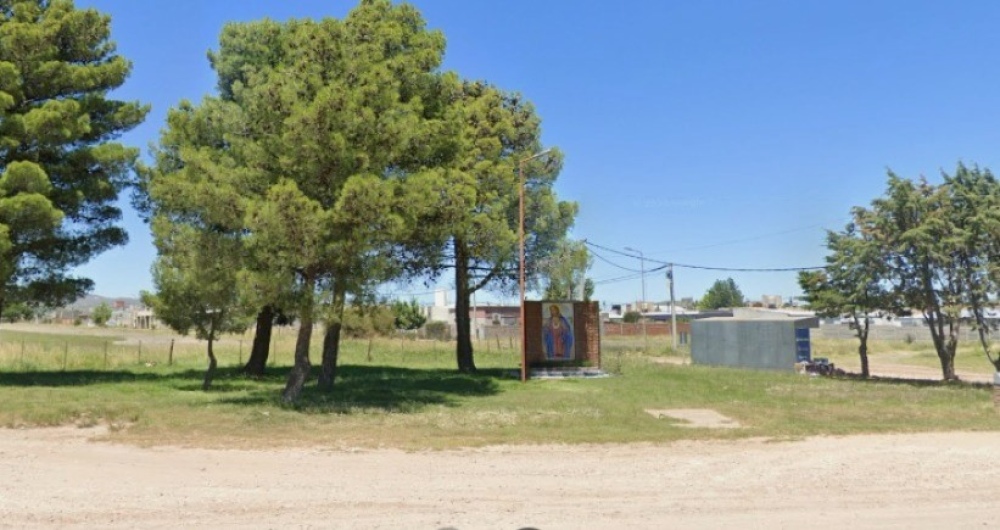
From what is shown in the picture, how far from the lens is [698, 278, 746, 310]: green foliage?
175m

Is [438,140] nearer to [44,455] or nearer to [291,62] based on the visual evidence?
[291,62]

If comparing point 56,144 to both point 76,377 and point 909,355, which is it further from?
point 909,355

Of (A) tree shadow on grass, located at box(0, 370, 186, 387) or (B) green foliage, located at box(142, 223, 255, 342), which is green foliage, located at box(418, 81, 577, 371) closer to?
(B) green foliage, located at box(142, 223, 255, 342)

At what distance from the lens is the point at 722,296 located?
18100 centimetres

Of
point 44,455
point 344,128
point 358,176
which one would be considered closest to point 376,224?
point 358,176

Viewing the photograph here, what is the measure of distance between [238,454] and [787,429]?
10.1 meters

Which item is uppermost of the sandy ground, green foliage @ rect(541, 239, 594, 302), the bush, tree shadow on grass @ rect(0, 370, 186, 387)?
green foliage @ rect(541, 239, 594, 302)

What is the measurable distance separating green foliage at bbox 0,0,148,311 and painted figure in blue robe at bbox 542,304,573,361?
1647 cm

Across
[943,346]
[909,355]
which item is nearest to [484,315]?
[909,355]

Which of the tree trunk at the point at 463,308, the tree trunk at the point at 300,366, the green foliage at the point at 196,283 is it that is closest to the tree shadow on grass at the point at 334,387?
the tree trunk at the point at 300,366

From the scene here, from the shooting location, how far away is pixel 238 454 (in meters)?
Result: 12.0

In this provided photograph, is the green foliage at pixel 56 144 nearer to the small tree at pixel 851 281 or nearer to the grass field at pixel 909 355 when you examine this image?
the small tree at pixel 851 281

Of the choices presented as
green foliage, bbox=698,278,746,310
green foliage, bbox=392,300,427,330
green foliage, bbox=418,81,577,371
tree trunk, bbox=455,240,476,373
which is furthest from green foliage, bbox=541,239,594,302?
green foliage, bbox=698,278,746,310

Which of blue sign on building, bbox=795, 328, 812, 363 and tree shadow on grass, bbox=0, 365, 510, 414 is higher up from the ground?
blue sign on building, bbox=795, 328, 812, 363
